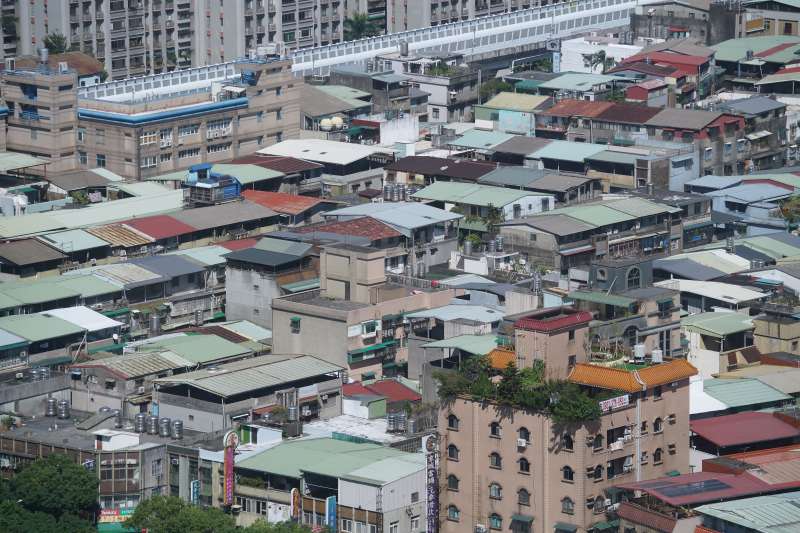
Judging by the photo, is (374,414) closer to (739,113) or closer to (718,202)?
(718,202)

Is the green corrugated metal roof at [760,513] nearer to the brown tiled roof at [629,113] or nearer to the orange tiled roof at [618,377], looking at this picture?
the orange tiled roof at [618,377]

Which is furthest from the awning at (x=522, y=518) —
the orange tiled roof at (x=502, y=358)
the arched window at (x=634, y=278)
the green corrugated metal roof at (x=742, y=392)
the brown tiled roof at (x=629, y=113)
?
the brown tiled roof at (x=629, y=113)

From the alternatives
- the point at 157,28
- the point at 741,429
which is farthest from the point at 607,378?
the point at 157,28

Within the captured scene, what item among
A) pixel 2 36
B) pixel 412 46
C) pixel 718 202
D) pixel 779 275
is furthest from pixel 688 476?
pixel 2 36

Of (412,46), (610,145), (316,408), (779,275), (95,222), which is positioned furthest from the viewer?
(412,46)

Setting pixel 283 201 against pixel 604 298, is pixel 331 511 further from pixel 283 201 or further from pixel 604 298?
pixel 283 201

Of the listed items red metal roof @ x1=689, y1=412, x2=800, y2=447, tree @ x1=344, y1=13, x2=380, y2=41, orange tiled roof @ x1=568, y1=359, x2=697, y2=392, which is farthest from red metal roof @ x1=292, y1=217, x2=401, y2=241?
tree @ x1=344, y1=13, x2=380, y2=41
